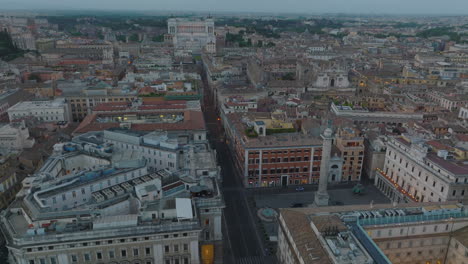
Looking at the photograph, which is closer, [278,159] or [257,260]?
[257,260]

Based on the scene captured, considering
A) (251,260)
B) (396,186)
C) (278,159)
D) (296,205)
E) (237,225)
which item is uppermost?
(278,159)

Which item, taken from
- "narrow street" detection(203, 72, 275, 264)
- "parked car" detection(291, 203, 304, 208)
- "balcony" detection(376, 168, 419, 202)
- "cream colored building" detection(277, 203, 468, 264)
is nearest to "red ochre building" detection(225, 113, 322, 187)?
"narrow street" detection(203, 72, 275, 264)

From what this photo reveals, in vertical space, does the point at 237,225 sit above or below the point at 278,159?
below

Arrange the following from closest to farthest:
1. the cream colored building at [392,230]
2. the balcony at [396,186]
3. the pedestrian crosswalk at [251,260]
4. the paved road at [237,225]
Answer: the cream colored building at [392,230] → the pedestrian crosswalk at [251,260] → the paved road at [237,225] → the balcony at [396,186]

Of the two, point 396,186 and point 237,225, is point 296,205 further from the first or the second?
point 396,186

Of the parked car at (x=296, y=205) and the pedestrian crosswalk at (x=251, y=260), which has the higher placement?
the parked car at (x=296, y=205)

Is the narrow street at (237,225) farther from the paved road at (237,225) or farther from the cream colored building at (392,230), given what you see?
the cream colored building at (392,230)

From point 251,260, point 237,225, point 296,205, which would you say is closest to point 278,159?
point 296,205

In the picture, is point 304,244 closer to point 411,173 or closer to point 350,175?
point 411,173

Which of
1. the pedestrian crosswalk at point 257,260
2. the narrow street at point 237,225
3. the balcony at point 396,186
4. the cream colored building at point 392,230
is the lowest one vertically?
the pedestrian crosswalk at point 257,260

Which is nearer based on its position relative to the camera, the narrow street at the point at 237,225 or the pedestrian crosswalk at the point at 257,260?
the pedestrian crosswalk at the point at 257,260

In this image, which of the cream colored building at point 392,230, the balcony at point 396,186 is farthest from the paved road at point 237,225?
the balcony at point 396,186
